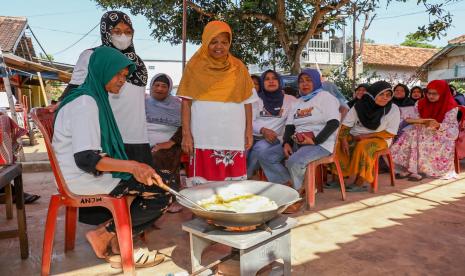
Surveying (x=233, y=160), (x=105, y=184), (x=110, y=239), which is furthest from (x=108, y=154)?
(x=233, y=160)

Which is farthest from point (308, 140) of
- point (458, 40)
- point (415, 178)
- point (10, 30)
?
point (458, 40)

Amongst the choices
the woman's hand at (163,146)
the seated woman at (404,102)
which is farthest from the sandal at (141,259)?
the seated woman at (404,102)

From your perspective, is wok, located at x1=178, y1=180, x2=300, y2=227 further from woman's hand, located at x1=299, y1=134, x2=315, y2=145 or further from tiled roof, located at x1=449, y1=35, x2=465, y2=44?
tiled roof, located at x1=449, y1=35, x2=465, y2=44

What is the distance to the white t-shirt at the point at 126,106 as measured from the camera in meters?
2.41

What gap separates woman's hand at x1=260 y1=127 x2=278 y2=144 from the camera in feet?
12.3

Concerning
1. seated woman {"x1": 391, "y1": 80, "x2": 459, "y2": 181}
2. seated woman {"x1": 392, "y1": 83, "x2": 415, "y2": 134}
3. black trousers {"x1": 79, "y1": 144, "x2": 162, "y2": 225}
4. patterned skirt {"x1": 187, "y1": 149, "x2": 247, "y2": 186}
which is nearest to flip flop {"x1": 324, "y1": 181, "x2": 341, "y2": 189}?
seated woman {"x1": 391, "y1": 80, "x2": 459, "y2": 181}

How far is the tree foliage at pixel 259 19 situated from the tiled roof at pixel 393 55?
649 inches

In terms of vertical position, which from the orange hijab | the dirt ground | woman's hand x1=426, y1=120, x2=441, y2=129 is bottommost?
the dirt ground

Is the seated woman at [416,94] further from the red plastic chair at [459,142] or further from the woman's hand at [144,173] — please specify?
the woman's hand at [144,173]

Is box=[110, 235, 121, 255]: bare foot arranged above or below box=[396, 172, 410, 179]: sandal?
above

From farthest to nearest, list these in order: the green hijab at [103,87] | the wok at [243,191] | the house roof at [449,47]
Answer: the house roof at [449,47], the green hijab at [103,87], the wok at [243,191]

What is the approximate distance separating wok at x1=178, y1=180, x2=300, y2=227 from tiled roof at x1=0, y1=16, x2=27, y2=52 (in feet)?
46.0

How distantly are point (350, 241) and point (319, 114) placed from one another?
1.38 meters

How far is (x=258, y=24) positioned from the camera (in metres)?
8.09
